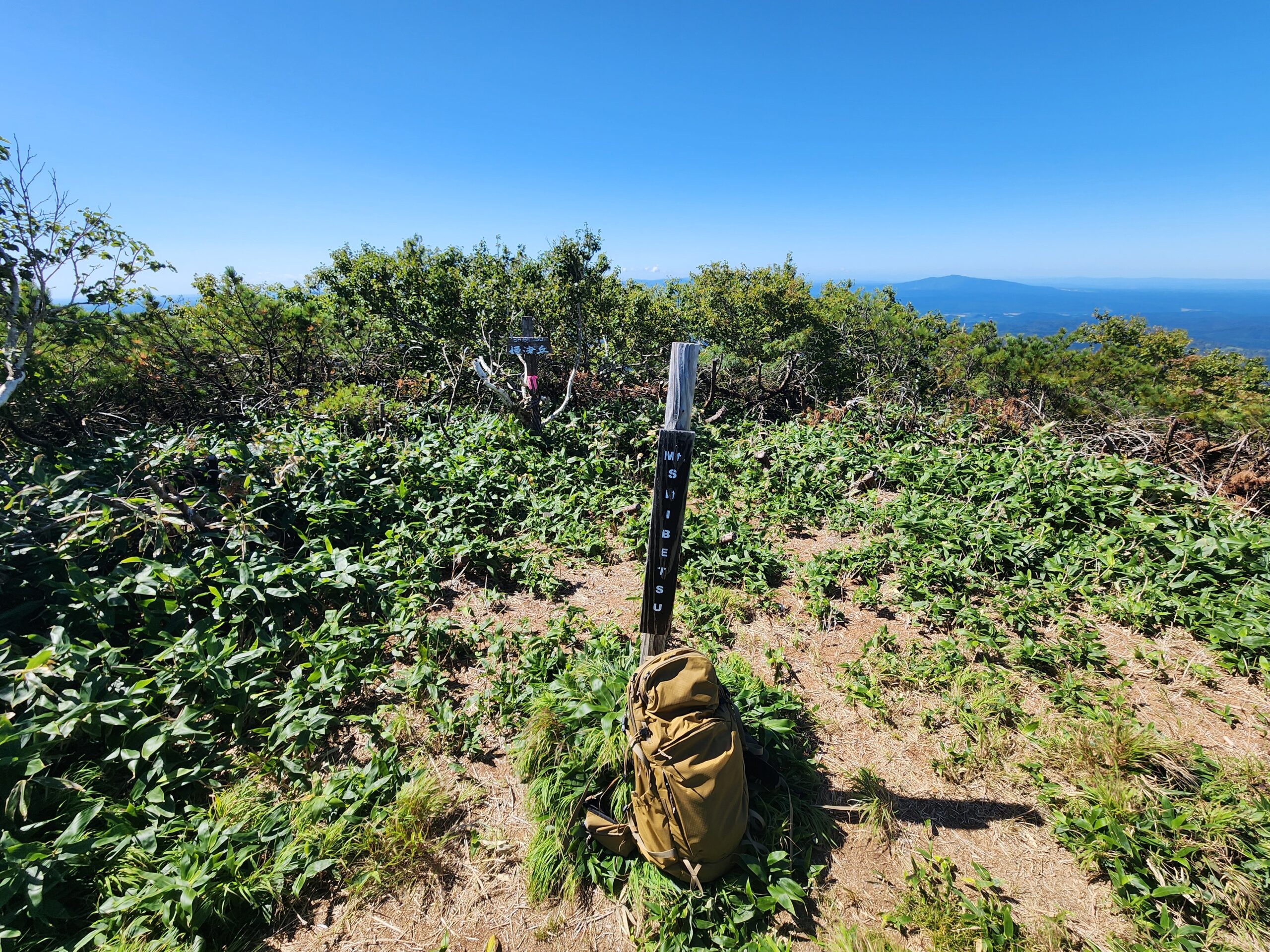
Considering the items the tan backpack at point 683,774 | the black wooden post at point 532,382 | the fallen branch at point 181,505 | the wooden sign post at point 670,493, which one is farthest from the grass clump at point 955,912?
the black wooden post at point 532,382

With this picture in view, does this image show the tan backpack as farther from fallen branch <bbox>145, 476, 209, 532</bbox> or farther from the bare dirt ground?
fallen branch <bbox>145, 476, 209, 532</bbox>

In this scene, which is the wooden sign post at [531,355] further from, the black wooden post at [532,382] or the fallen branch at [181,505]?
→ the fallen branch at [181,505]

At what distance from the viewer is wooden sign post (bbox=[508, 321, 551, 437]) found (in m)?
7.28

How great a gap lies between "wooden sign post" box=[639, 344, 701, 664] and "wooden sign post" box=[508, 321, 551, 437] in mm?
5051

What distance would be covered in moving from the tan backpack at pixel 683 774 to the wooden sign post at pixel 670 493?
395 millimetres

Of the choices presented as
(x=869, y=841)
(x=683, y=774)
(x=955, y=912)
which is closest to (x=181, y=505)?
(x=683, y=774)

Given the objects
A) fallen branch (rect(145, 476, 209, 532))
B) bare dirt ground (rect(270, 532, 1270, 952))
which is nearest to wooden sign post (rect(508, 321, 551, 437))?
fallen branch (rect(145, 476, 209, 532))

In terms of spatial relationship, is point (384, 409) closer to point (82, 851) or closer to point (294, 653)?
point (294, 653)

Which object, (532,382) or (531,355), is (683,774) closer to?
(532,382)

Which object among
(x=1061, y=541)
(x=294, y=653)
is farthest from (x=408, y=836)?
(x=1061, y=541)

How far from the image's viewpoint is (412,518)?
5500 millimetres

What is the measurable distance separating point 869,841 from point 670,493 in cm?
220

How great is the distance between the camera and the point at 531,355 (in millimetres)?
7723

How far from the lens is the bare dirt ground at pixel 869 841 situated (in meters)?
2.32
